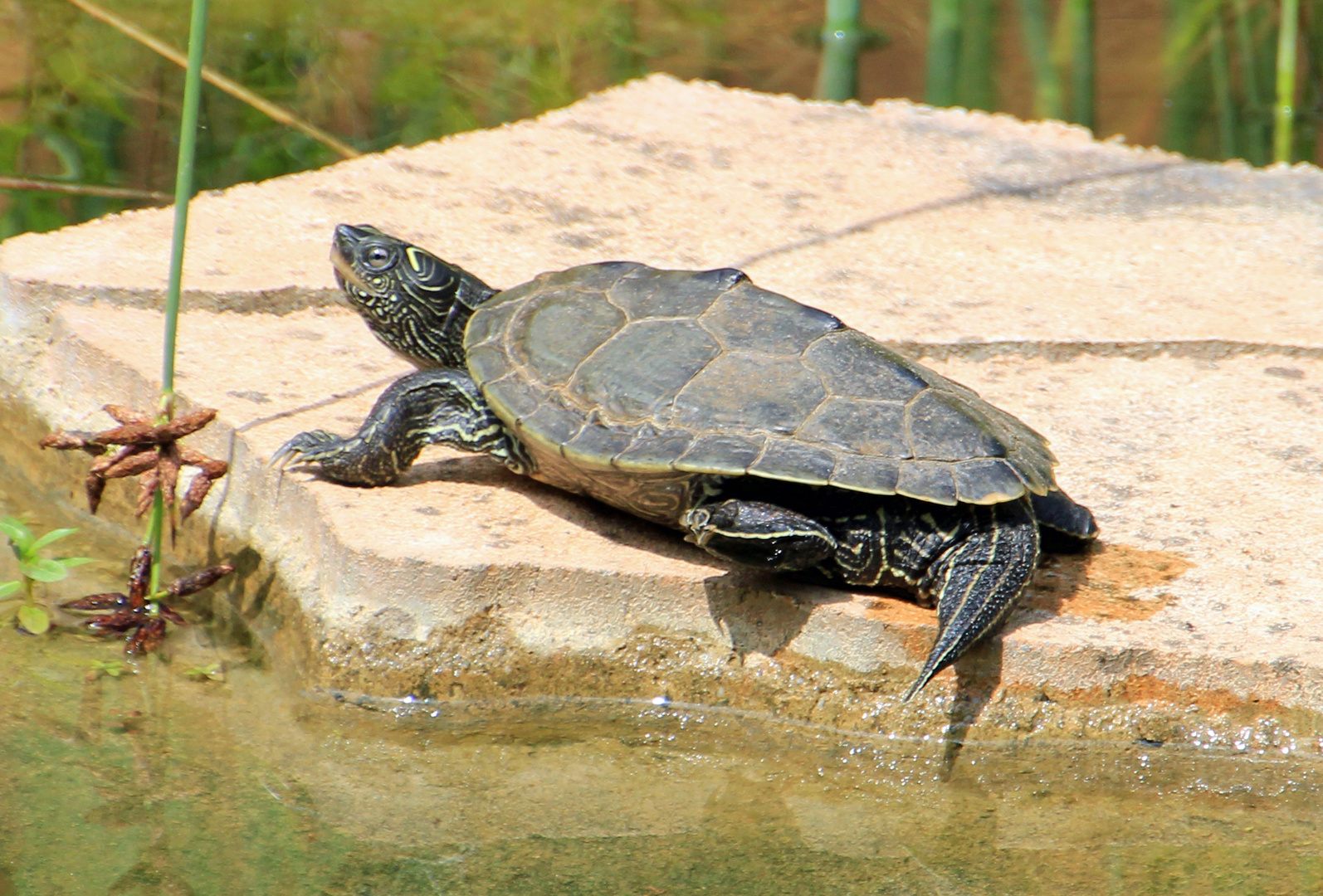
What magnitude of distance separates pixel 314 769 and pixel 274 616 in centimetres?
51

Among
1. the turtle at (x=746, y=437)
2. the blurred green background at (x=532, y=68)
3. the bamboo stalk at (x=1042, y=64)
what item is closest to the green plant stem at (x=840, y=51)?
the blurred green background at (x=532, y=68)

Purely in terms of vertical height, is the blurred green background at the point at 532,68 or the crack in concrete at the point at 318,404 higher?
the blurred green background at the point at 532,68

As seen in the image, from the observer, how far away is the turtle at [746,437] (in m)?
2.62

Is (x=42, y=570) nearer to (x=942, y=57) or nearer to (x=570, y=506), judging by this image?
(x=570, y=506)

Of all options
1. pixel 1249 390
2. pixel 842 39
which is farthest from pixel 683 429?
pixel 842 39

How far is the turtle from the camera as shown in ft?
8.59

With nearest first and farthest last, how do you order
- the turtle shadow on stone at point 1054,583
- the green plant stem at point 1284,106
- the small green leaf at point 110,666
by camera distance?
the turtle shadow on stone at point 1054,583, the small green leaf at point 110,666, the green plant stem at point 1284,106

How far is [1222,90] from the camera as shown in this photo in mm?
7902

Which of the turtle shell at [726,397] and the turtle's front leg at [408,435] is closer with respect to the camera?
the turtle shell at [726,397]

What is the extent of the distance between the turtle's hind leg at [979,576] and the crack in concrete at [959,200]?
1858mm

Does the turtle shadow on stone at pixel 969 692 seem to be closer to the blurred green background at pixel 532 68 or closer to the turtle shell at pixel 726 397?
the turtle shell at pixel 726 397

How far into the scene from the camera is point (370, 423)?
9.89 feet

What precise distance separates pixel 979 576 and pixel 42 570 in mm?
1932

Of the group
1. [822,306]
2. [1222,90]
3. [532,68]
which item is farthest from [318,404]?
[1222,90]
